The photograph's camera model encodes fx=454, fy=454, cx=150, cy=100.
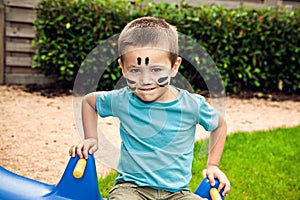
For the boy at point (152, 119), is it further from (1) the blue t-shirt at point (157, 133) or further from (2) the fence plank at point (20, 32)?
(2) the fence plank at point (20, 32)

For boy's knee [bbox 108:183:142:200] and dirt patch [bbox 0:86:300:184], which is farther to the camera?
dirt patch [bbox 0:86:300:184]

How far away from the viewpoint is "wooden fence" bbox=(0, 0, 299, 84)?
220 inches

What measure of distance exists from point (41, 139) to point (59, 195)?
72.5 inches

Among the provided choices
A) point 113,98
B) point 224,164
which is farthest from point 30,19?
point 113,98

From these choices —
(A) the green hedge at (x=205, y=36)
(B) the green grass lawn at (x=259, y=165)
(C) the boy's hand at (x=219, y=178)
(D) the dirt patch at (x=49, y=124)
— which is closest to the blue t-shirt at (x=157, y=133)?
(C) the boy's hand at (x=219, y=178)

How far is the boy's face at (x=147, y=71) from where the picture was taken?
174cm

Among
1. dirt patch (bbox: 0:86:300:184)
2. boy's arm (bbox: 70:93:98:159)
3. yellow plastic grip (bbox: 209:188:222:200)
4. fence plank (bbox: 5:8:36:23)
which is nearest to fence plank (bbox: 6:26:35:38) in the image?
fence plank (bbox: 5:8:36:23)

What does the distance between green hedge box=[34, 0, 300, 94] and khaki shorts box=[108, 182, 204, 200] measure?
2.65m

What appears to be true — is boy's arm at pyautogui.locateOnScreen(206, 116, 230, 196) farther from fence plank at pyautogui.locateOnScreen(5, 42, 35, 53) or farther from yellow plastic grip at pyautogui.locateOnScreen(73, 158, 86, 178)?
fence plank at pyautogui.locateOnScreen(5, 42, 35, 53)

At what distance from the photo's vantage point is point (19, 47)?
18.6ft

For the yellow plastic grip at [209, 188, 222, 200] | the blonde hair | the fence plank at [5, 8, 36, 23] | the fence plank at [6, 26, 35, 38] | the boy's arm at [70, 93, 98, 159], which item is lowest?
the fence plank at [6, 26, 35, 38]

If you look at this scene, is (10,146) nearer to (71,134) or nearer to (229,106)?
(71,134)

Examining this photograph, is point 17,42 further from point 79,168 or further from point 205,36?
point 79,168

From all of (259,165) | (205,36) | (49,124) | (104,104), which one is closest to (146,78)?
(104,104)
